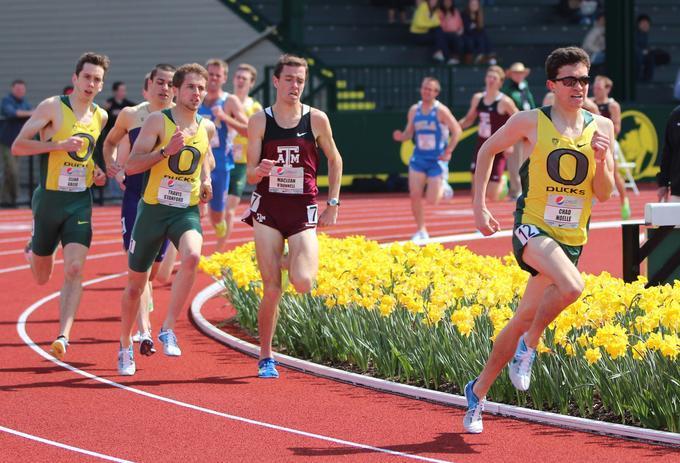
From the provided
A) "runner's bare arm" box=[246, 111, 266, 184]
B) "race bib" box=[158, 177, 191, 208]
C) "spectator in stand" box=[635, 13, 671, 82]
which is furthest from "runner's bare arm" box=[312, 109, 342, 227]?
"spectator in stand" box=[635, 13, 671, 82]

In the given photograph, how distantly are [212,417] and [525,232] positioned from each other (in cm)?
209

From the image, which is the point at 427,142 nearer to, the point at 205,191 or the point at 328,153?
the point at 205,191

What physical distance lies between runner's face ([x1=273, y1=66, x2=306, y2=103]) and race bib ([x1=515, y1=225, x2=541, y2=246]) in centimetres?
229

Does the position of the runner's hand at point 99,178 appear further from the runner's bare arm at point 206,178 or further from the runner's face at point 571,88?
the runner's face at point 571,88

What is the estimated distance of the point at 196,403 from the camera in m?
8.60

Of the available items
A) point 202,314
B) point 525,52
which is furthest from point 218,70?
point 525,52

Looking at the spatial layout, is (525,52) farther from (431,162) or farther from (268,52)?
(431,162)

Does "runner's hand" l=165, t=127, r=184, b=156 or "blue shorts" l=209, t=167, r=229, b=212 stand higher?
"runner's hand" l=165, t=127, r=184, b=156

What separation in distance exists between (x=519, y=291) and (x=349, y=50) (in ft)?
69.3

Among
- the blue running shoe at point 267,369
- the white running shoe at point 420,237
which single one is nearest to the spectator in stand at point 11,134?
the white running shoe at point 420,237

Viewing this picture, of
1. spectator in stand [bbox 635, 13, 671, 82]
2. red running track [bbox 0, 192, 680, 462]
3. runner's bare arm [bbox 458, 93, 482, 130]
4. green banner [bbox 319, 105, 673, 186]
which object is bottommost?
red running track [bbox 0, 192, 680, 462]

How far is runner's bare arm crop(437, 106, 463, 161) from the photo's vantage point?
17297 millimetres

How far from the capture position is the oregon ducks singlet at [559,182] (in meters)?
7.54

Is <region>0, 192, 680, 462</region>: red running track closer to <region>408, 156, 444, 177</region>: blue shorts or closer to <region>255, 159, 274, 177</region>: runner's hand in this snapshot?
<region>255, 159, 274, 177</region>: runner's hand
